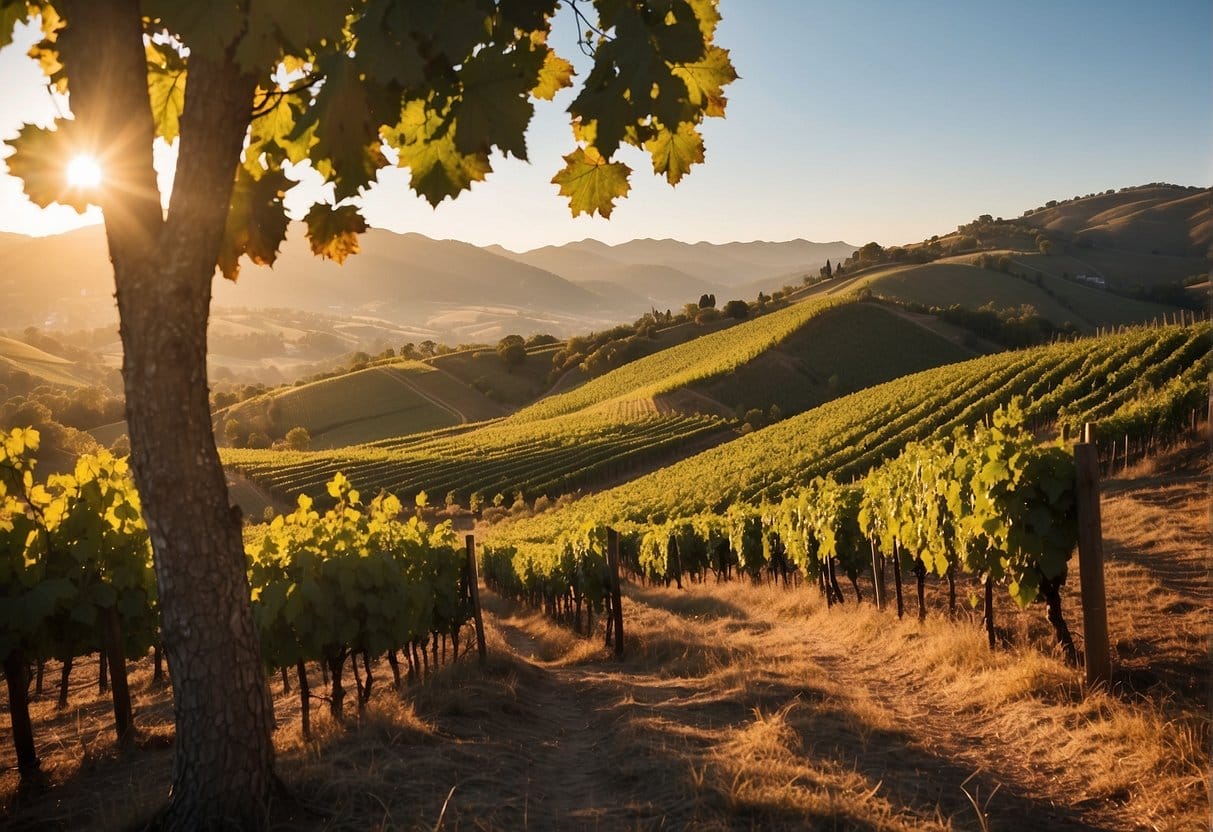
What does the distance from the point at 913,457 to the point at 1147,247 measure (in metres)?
187

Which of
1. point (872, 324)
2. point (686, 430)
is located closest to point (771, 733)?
point (686, 430)

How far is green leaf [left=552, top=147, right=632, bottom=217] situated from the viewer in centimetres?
369

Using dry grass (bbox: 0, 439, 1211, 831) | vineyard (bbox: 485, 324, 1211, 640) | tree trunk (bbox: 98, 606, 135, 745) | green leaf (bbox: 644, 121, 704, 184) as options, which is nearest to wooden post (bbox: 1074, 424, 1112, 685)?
dry grass (bbox: 0, 439, 1211, 831)

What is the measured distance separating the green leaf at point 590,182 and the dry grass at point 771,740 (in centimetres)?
286

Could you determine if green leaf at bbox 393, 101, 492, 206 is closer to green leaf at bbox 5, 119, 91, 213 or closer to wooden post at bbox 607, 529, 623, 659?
green leaf at bbox 5, 119, 91, 213

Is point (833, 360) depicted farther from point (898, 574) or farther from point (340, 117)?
point (340, 117)

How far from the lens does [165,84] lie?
4.11 m

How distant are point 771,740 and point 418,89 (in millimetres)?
4196

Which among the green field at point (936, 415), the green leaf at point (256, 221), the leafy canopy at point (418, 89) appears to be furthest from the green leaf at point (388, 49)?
the green field at point (936, 415)

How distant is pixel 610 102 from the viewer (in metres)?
2.72

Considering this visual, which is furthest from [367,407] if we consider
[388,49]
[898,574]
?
[388,49]

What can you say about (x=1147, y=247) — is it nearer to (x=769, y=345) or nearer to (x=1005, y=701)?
(x=769, y=345)

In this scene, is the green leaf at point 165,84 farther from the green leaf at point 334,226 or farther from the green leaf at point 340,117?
the green leaf at point 340,117

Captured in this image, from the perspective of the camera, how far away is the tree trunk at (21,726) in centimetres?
627
